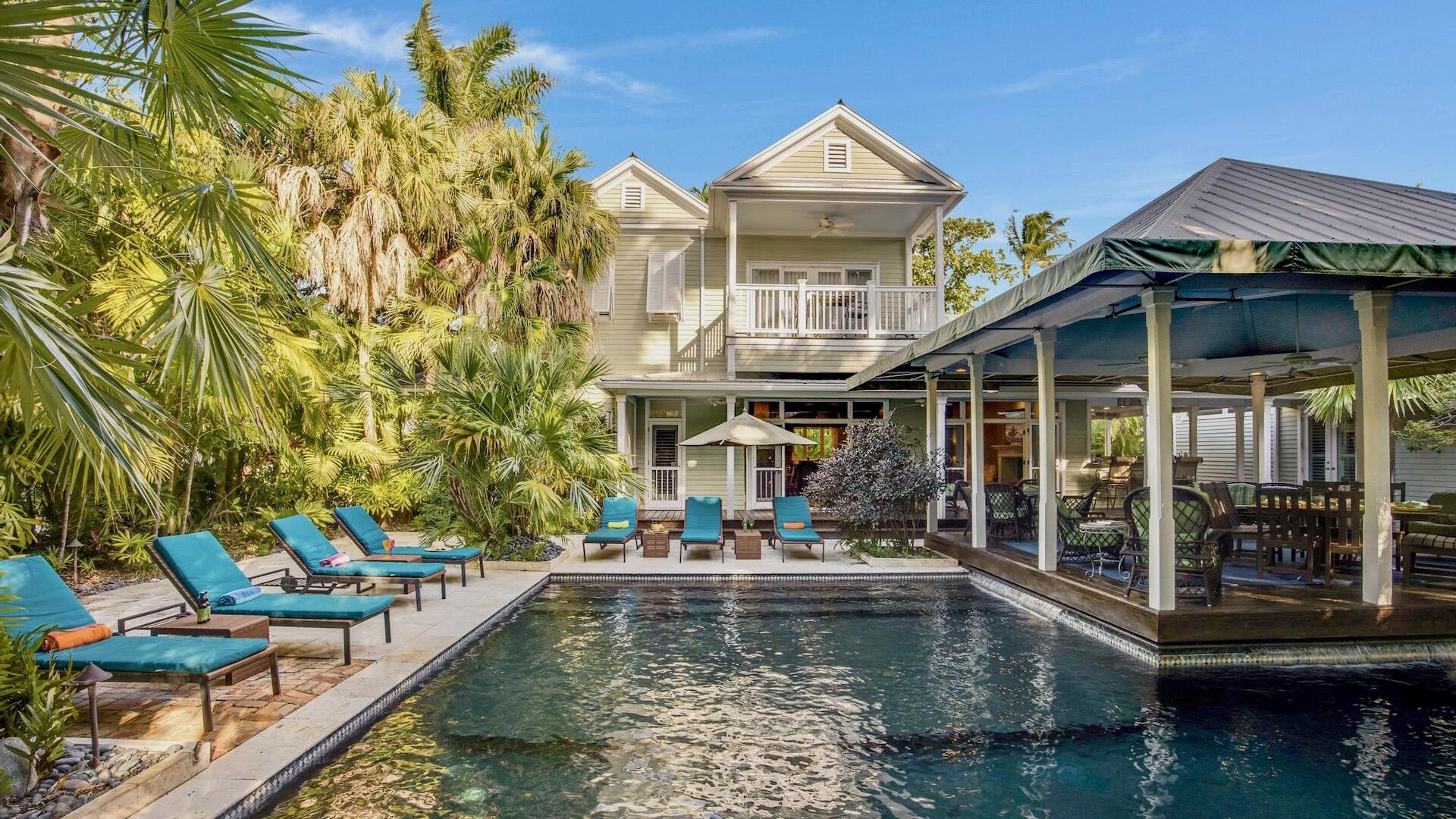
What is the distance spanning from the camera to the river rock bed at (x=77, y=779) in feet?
10.6

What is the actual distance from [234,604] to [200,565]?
450mm

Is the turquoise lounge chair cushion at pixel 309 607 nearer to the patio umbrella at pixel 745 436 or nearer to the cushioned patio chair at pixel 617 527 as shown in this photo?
the cushioned patio chair at pixel 617 527

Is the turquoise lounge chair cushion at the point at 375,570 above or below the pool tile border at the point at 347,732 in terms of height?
above

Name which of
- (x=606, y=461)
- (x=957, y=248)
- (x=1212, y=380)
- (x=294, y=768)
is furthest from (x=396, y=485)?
(x=957, y=248)

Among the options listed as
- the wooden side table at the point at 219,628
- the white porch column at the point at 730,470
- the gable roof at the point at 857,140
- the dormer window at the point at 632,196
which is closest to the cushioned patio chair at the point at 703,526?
the white porch column at the point at 730,470

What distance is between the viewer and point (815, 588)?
10.0m

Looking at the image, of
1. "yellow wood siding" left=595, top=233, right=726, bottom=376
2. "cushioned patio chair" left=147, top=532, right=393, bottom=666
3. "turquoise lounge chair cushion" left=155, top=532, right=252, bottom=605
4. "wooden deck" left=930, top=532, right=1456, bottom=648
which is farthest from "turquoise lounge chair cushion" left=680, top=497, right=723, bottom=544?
"turquoise lounge chair cushion" left=155, top=532, right=252, bottom=605

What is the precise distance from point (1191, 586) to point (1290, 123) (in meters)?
26.5

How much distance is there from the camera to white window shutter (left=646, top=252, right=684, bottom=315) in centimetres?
1759

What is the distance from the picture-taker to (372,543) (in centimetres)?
948

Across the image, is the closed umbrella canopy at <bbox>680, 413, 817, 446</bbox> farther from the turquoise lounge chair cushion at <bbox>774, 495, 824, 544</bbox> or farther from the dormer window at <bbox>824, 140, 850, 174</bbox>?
the dormer window at <bbox>824, 140, 850, 174</bbox>

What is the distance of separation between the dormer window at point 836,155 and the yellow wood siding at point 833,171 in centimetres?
6

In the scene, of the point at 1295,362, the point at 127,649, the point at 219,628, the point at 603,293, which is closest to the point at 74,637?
the point at 127,649

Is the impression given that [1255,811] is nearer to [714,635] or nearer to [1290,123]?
[714,635]
